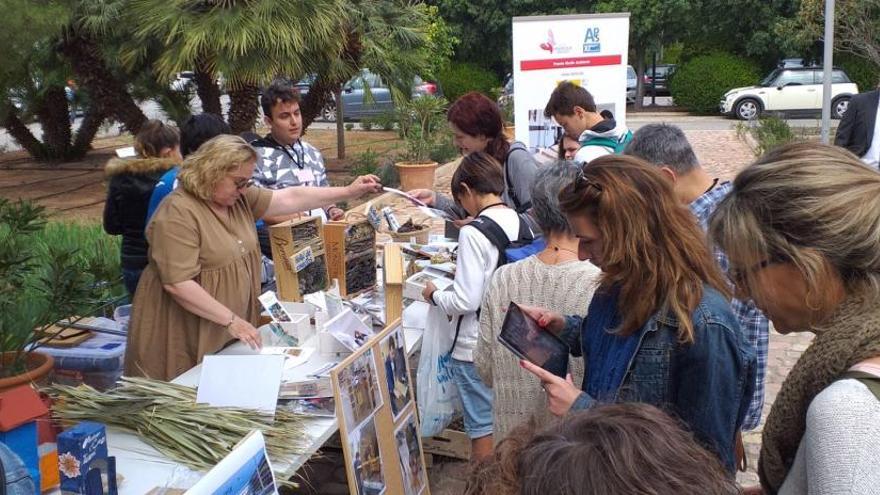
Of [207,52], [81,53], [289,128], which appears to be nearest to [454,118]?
[289,128]

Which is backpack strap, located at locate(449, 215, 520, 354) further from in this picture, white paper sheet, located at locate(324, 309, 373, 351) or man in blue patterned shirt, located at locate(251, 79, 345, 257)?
Answer: man in blue patterned shirt, located at locate(251, 79, 345, 257)

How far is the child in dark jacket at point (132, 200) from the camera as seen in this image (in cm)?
411

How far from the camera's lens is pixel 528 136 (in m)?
7.74

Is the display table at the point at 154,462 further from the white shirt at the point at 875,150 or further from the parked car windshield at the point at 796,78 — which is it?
the parked car windshield at the point at 796,78

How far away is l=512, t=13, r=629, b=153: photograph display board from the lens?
769 centimetres

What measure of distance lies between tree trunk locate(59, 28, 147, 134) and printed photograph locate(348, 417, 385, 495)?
417 inches

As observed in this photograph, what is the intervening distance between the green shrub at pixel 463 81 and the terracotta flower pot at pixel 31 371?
26270mm

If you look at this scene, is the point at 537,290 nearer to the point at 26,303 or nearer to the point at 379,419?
the point at 379,419

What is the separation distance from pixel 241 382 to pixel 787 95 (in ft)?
75.3

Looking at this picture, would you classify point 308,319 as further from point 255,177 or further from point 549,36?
point 549,36

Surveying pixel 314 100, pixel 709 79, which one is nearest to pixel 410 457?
pixel 314 100

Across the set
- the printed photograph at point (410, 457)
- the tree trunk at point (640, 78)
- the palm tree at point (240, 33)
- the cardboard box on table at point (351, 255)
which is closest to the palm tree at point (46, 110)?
the palm tree at point (240, 33)

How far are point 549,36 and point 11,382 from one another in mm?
6133

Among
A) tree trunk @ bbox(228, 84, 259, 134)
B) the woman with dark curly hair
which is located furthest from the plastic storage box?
tree trunk @ bbox(228, 84, 259, 134)
